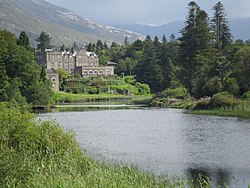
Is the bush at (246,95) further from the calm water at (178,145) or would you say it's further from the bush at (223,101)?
the calm water at (178,145)

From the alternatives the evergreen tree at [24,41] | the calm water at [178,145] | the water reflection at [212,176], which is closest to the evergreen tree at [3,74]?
the evergreen tree at [24,41]

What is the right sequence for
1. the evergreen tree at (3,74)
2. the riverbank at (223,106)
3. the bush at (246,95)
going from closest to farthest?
the riverbank at (223,106) → the bush at (246,95) → the evergreen tree at (3,74)

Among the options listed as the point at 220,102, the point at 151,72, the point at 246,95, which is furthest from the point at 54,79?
the point at 246,95

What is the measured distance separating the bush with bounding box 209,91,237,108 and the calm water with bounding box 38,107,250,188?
5.99 meters

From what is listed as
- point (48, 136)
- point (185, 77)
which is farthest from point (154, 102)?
point (48, 136)

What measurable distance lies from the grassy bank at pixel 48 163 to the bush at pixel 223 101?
2917 centimetres

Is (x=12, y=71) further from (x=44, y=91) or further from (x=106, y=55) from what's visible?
(x=106, y=55)

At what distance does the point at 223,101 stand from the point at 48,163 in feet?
111

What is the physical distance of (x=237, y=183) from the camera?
57.5ft

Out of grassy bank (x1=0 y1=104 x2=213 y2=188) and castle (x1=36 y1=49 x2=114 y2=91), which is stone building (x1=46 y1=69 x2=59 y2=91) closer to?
castle (x1=36 y1=49 x2=114 y2=91)

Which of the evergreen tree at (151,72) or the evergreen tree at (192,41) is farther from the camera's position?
the evergreen tree at (151,72)

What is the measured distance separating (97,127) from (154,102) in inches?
1320

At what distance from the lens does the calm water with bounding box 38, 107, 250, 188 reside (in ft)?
66.7

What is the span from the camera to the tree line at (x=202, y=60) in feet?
175
